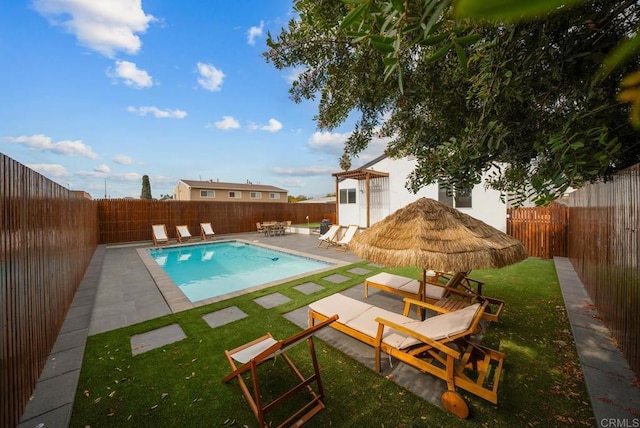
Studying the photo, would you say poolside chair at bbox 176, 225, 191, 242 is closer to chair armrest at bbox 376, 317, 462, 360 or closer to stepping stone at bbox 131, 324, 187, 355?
stepping stone at bbox 131, 324, 187, 355

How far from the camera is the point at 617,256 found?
4148 millimetres

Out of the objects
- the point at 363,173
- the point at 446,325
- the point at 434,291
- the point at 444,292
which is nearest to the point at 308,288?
the point at 434,291

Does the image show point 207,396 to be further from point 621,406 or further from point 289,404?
point 621,406

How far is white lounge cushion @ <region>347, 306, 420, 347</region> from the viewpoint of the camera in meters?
3.70

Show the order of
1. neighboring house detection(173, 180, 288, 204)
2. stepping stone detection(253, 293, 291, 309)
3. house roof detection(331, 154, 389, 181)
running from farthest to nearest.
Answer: neighboring house detection(173, 180, 288, 204), house roof detection(331, 154, 389, 181), stepping stone detection(253, 293, 291, 309)

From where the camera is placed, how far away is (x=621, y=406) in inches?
114

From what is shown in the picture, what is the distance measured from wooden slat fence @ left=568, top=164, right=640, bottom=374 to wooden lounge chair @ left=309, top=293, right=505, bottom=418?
74.1 inches

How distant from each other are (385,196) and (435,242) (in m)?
12.8

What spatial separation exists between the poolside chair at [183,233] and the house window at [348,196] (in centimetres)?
1020

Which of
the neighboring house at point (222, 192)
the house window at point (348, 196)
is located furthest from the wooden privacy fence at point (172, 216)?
the neighboring house at point (222, 192)

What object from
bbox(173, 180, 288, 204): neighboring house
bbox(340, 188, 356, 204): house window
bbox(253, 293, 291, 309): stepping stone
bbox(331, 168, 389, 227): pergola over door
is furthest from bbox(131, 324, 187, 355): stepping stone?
bbox(173, 180, 288, 204): neighboring house

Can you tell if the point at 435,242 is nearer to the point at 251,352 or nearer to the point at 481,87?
the point at 481,87

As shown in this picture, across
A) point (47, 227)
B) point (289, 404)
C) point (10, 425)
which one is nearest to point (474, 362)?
point (289, 404)

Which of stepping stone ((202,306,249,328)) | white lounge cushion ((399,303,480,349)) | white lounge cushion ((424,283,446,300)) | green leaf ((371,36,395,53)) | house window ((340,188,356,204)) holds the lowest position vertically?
stepping stone ((202,306,249,328))
